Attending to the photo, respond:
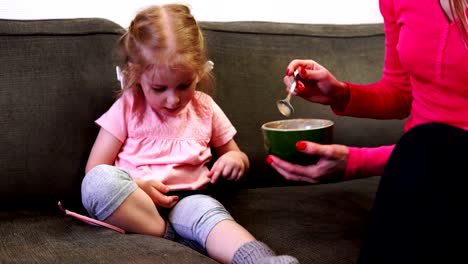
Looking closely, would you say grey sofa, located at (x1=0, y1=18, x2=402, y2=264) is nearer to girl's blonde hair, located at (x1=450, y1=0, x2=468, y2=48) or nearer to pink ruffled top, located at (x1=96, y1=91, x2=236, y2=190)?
pink ruffled top, located at (x1=96, y1=91, x2=236, y2=190)

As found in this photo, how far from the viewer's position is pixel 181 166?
1248mm

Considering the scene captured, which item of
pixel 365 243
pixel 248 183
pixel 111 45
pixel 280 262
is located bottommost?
pixel 248 183

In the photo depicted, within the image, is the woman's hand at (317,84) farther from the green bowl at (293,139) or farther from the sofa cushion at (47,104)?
the sofa cushion at (47,104)

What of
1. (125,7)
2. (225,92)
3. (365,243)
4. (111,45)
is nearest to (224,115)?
(225,92)

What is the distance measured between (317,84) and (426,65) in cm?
23

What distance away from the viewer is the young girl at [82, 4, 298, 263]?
3.56 ft

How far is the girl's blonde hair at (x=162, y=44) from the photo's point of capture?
118 cm

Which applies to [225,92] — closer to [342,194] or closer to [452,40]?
[342,194]

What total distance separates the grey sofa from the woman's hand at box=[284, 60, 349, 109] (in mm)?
229

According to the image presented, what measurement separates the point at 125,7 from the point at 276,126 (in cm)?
60

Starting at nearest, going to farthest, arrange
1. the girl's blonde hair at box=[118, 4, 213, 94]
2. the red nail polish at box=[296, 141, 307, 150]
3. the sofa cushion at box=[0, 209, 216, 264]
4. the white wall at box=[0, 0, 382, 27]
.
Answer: the sofa cushion at box=[0, 209, 216, 264]
the red nail polish at box=[296, 141, 307, 150]
the girl's blonde hair at box=[118, 4, 213, 94]
the white wall at box=[0, 0, 382, 27]

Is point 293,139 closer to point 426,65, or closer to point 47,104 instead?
point 426,65

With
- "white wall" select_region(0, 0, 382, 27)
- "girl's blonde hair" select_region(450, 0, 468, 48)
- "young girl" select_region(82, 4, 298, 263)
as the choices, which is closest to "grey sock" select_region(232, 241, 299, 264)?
"young girl" select_region(82, 4, 298, 263)

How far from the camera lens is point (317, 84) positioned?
1.23 metres
